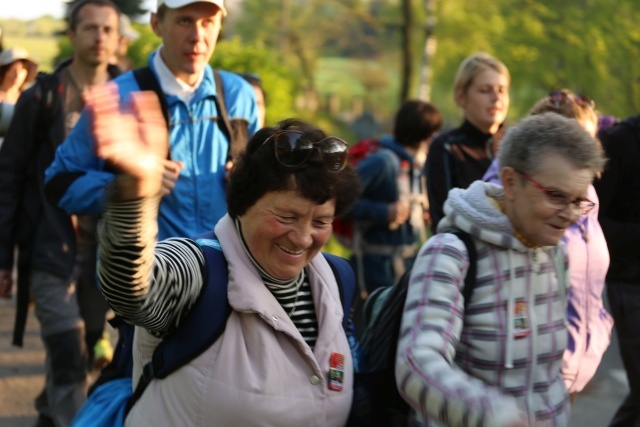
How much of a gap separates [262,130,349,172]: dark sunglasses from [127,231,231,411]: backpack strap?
38 centimetres

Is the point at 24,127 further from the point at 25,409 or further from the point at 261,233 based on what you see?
the point at 261,233

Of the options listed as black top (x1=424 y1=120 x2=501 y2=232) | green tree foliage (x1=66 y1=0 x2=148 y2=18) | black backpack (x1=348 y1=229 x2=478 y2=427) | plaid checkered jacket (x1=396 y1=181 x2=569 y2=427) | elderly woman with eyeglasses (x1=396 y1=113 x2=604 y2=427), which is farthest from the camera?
green tree foliage (x1=66 y1=0 x2=148 y2=18)

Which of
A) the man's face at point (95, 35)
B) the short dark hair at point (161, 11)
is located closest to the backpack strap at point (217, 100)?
the short dark hair at point (161, 11)

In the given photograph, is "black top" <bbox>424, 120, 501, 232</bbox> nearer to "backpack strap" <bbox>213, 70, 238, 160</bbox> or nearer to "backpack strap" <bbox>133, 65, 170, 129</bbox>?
"backpack strap" <bbox>213, 70, 238, 160</bbox>

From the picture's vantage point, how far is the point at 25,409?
6.12m

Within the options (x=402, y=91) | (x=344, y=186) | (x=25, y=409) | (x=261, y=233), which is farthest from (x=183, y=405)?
(x=402, y=91)

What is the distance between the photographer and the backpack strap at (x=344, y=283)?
307cm

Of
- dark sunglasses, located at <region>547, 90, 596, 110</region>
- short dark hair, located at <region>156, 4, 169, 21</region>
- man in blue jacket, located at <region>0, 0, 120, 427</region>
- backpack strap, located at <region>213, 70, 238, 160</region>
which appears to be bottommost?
man in blue jacket, located at <region>0, 0, 120, 427</region>

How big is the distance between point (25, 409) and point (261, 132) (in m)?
3.93

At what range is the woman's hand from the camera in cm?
214

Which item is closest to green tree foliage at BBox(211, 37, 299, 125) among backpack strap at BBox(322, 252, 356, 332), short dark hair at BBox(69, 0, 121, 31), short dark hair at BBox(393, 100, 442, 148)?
short dark hair at BBox(393, 100, 442, 148)

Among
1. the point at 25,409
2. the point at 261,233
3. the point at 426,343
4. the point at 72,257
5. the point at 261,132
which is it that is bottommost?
the point at 25,409

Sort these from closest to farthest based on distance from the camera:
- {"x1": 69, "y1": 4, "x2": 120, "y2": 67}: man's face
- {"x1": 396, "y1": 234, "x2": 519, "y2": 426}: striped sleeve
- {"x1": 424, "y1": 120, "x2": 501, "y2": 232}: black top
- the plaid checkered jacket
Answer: {"x1": 396, "y1": 234, "x2": 519, "y2": 426}: striped sleeve, the plaid checkered jacket, {"x1": 424, "y1": 120, "x2": 501, "y2": 232}: black top, {"x1": 69, "y1": 4, "x2": 120, "y2": 67}: man's face

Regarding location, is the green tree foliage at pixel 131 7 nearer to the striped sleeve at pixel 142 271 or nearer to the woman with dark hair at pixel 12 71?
the woman with dark hair at pixel 12 71
